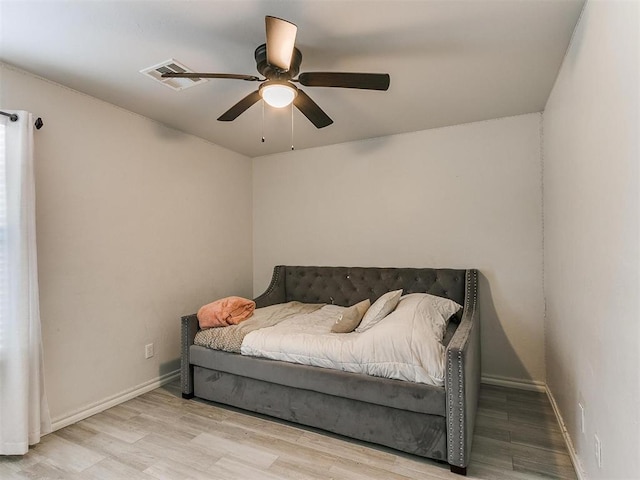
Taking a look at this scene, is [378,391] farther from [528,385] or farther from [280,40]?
[280,40]

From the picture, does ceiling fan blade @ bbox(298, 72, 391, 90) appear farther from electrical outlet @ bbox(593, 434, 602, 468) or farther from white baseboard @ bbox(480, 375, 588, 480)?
white baseboard @ bbox(480, 375, 588, 480)

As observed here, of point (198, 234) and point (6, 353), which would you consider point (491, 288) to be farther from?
point (6, 353)

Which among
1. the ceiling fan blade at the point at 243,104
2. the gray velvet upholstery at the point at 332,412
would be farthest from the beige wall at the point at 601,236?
the ceiling fan blade at the point at 243,104

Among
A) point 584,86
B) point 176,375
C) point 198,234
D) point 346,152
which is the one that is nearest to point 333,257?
point 346,152

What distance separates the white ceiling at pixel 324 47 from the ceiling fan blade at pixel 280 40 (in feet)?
0.77

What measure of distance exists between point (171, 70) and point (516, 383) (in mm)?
3785

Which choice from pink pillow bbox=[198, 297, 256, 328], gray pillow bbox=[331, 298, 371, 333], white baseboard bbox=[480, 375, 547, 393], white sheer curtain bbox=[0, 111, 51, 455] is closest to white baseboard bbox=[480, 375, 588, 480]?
white baseboard bbox=[480, 375, 547, 393]

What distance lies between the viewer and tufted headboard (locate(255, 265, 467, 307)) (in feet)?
10.1

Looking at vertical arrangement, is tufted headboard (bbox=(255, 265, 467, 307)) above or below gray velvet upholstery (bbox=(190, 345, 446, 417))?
above

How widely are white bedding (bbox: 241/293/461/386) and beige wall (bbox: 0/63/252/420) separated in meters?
1.13

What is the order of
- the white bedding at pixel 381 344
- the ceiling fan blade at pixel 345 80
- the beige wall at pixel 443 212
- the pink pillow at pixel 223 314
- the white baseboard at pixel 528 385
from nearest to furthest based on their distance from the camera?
the ceiling fan blade at pixel 345 80, the white bedding at pixel 381 344, the white baseboard at pixel 528 385, the pink pillow at pixel 223 314, the beige wall at pixel 443 212

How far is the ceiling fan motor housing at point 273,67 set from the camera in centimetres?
181

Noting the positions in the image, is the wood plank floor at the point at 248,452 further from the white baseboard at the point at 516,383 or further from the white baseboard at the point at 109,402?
the white baseboard at the point at 516,383

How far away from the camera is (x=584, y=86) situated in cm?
167
